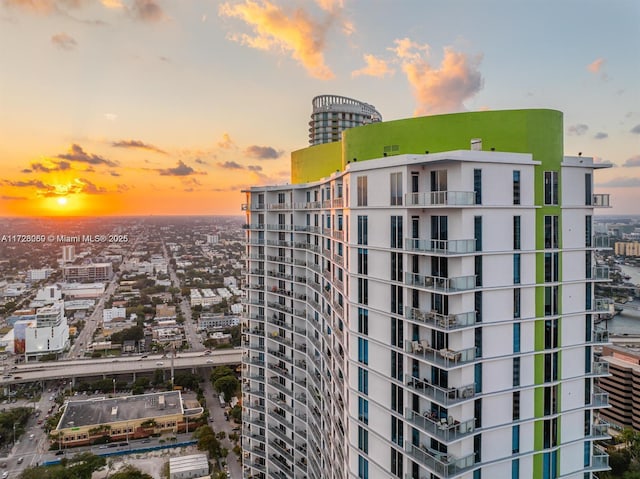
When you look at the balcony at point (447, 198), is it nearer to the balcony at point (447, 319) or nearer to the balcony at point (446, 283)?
the balcony at point (446, 283)

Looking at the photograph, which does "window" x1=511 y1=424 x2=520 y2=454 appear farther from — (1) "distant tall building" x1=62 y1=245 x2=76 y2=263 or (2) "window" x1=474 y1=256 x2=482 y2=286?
(1) "distant tall building" x1=62 y1=245 x2=76 y2=263

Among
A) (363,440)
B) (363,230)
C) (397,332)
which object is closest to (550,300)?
(397,332)

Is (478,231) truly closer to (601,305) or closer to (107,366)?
(601,305)

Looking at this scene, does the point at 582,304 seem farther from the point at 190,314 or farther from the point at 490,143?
the point at 190,314

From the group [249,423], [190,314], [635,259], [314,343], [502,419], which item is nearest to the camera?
[502,419]

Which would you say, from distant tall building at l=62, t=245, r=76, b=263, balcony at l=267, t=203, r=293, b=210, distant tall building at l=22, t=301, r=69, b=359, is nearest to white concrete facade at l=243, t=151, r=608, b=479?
balcony at l=267, t=203, r=293, b=210

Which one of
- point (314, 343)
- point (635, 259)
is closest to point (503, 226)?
point (314, 343)

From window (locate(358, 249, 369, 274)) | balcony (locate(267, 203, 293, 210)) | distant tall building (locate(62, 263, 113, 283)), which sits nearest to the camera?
window (locate(358, 249, 369, 274))
